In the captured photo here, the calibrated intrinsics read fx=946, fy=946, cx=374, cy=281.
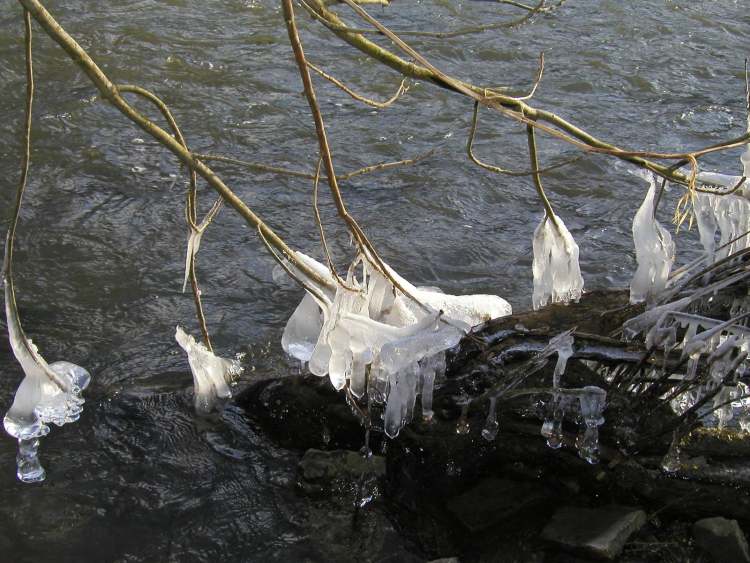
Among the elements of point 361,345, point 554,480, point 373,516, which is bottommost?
point 373,516

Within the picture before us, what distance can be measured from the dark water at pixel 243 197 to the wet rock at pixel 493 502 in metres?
0.26

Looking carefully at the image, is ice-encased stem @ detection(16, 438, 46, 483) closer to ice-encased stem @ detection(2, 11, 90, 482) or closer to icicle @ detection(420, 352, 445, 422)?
ice-encased stem @ detection(2, 11, 90, 482)

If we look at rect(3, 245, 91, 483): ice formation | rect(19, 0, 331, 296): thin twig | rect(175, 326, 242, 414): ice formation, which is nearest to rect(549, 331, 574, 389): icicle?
rect(19, 0, 331, 296): thin twig

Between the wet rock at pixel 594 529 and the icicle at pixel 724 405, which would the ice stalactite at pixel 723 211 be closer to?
the icicle at pixel 724 405

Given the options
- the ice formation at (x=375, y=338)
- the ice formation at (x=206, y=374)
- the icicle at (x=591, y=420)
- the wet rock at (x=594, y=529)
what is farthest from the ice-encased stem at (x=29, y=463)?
the icicle at (x=591, y=420)

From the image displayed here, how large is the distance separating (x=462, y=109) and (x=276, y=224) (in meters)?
2.13

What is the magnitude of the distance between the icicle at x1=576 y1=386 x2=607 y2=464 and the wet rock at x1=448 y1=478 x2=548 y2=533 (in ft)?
0.75

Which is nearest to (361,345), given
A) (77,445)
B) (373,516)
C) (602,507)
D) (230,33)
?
(373,516)

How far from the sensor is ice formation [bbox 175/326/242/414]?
11.0 feet

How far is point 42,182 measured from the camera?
225 inches

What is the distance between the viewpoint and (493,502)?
3.24 m

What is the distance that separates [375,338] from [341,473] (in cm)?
75

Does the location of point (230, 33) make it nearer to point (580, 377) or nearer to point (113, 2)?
point (113, 2)

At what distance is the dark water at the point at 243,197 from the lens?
3477 millimetres
